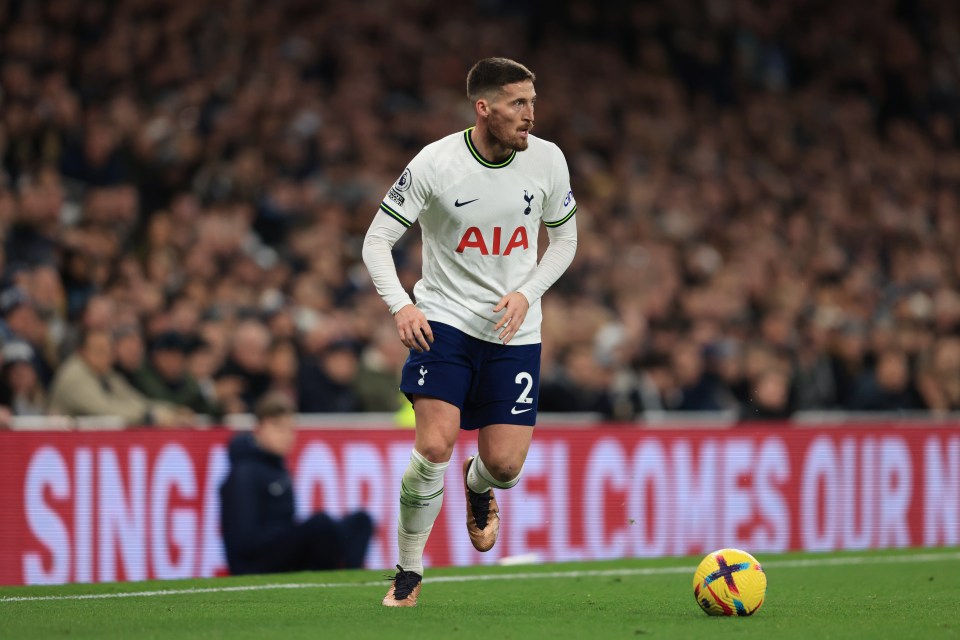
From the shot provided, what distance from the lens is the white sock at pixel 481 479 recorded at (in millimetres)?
7656

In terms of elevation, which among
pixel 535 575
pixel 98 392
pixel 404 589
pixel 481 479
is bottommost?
pixel 535 575

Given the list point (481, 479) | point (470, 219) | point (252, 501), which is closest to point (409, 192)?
point (470, 219)

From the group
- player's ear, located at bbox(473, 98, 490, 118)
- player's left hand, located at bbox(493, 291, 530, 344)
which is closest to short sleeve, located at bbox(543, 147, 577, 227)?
player's ear, located at bbox(473, 98, 490, 118)

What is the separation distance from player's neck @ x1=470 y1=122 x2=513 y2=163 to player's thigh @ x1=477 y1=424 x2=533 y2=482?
1261 millimetres

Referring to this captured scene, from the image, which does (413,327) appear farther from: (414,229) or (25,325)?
(414,229)

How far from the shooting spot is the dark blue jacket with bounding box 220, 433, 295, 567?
10.9m

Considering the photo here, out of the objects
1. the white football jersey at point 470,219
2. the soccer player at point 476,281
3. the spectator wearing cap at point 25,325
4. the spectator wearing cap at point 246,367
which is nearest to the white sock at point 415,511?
the soccer player at point 476,281

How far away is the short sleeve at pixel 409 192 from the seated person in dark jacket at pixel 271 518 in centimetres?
374

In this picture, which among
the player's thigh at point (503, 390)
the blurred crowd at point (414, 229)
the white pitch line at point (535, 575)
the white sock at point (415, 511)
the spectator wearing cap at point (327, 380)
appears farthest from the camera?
the spectator wearing cap at point (327, 380)

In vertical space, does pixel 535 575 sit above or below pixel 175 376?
below

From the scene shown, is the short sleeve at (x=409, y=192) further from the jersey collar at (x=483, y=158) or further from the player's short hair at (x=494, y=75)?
the player's short hair at (x=494, y=75)

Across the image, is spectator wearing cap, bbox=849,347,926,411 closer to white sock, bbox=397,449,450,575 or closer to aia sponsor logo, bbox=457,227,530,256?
aia sponsor logo, bbox=457,227,530,256

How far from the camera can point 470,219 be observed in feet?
24.1

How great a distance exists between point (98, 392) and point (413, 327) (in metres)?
4.76
